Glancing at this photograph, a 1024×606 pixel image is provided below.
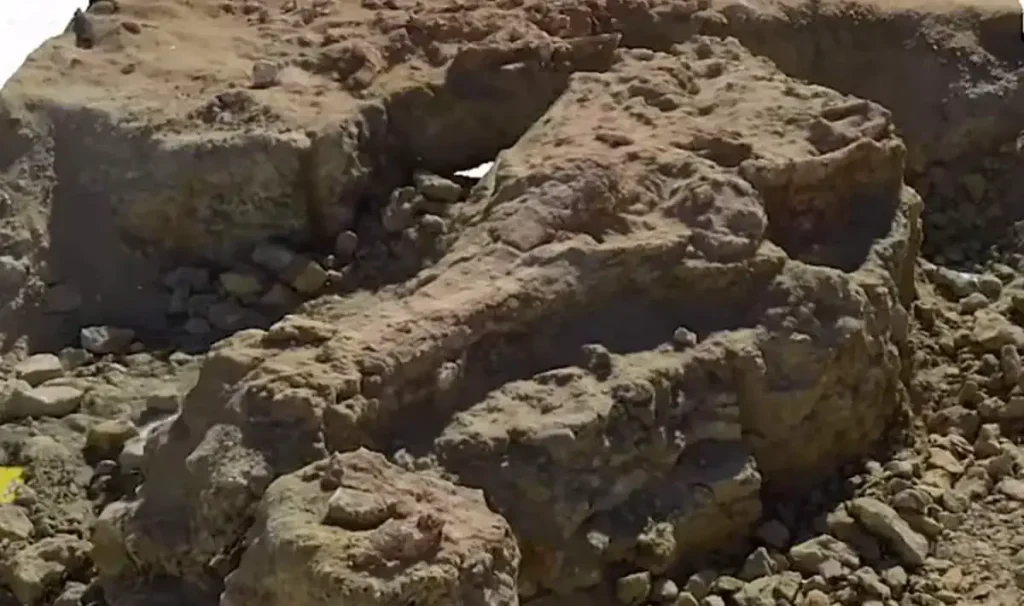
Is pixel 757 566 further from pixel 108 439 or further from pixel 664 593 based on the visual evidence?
pixel 108 439

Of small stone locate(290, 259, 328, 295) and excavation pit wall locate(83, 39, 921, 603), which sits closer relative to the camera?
excavation pit wall locate(83, 39, 921, 603)

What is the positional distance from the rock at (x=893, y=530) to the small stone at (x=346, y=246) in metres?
0.89

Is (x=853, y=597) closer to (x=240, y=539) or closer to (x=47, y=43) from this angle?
(x=240, y=539)

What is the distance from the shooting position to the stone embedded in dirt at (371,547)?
Result: 1831mm

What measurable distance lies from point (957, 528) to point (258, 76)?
1400mm

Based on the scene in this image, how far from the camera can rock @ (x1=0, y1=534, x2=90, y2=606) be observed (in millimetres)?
2225

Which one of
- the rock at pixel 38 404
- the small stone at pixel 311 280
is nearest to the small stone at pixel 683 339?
the small stone at pixel 311 280

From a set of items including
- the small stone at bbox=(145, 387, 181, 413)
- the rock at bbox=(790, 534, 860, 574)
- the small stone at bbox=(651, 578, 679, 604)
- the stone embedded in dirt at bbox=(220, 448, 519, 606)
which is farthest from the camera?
the small stone at bbox=(145, 387, 181, 413)

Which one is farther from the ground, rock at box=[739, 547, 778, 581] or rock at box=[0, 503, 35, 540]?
rock at box=[0, 503, 35, 540]

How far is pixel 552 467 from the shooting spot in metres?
2.18

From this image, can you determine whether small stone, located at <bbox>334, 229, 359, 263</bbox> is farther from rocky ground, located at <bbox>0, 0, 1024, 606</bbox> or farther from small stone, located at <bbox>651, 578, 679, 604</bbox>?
small stone, located at <bbox>651, 578, 679, 604</bbox>

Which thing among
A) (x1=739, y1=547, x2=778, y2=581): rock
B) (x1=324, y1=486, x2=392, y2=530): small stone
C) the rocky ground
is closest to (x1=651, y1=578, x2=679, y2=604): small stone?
the rocky ground

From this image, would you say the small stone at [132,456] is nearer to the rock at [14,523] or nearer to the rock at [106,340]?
the rock at [14,523]

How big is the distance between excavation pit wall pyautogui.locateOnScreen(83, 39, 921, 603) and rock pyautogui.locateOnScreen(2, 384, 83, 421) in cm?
32
